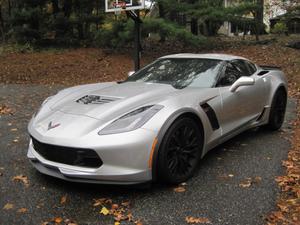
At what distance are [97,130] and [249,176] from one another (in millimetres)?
1805

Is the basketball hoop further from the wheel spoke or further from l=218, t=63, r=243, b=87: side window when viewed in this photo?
the wheel spoke

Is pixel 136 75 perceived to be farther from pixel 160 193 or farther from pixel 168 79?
pixel 160 193

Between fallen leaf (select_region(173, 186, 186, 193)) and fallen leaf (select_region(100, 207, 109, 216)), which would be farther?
fallen leaf (select_region(173, 186, 186, 193))

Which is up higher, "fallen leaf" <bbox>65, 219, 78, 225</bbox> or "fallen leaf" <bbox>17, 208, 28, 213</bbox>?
"fallen leaf" <bbox>65, 219, 78, 225</bbox>

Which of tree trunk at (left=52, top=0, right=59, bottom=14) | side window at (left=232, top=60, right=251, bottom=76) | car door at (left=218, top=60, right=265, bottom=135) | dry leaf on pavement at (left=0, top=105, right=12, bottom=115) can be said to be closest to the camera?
car door at (left=218, top=60, right=265, bottom=135)

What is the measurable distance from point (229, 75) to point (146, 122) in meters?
A: 1.96

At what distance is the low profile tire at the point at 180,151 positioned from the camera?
3771mm

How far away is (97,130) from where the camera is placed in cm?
368

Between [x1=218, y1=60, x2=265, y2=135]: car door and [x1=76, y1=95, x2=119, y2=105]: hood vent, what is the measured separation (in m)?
1.36

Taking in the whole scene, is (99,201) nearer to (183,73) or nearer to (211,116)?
(211,116)

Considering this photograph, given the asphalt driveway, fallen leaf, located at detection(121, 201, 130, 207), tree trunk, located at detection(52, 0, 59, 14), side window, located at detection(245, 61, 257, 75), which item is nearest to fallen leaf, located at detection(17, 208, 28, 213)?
the asphalt driveway

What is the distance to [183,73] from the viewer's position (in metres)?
5.06

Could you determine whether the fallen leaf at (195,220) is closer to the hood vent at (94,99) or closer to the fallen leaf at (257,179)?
the fallen leaf at (257,179)

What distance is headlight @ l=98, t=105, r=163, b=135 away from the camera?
367cm
